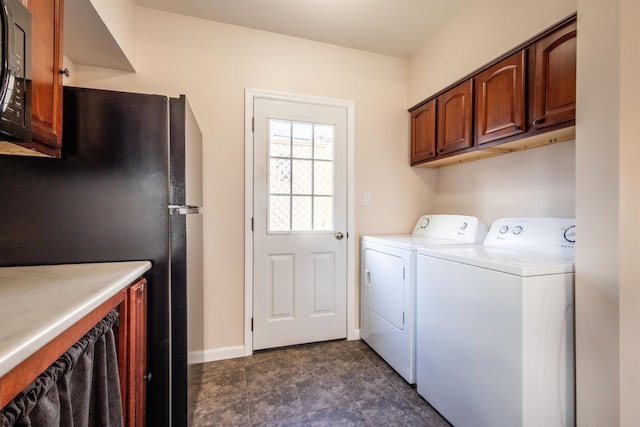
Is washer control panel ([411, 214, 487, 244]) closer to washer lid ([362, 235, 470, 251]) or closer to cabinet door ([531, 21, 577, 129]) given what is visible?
washer lid ([362, 235, 470, 251])

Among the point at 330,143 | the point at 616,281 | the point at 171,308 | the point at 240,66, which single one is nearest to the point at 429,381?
the point at 616,281

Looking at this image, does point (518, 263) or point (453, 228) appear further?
point (453, 228)

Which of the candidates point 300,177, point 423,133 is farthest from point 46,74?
point 423,133

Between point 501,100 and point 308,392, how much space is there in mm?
2125

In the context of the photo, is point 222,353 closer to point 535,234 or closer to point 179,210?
point 179,210

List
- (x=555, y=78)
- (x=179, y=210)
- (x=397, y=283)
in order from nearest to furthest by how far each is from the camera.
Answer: (x=179, y=210)
(x=555, y=78)
(x=397, y=283)

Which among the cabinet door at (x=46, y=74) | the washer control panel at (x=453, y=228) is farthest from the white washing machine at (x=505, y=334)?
the cabinet door at (x=46, y=74)

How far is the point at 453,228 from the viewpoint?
222 cm

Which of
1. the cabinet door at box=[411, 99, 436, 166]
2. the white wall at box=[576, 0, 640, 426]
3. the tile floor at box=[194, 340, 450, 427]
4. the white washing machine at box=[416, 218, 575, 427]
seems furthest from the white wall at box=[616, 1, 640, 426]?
the cabinet door at box=[411, 99, 436, 166]

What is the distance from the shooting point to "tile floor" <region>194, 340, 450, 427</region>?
155 cm

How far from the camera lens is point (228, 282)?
218cm

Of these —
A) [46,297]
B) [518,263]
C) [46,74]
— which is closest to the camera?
[46,297]

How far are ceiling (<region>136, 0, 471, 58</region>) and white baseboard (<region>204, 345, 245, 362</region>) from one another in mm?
2468

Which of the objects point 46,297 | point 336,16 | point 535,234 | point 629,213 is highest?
point 336,16
